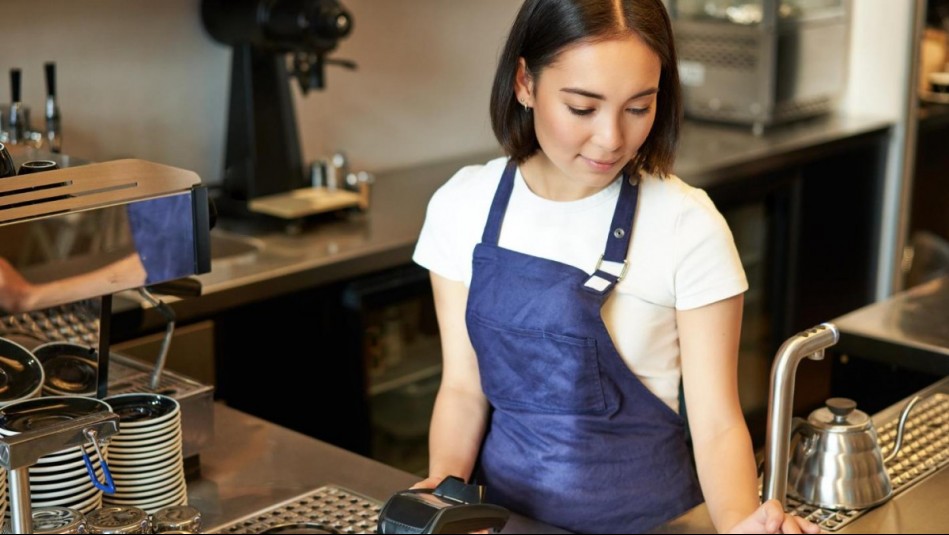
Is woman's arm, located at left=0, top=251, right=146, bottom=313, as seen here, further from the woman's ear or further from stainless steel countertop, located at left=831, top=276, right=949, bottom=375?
stainless steel countertop, located at left=831, top=276, right=949, bottom=375

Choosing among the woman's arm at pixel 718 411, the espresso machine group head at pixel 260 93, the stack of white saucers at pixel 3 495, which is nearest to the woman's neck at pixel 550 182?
the woman's arm at pixel 718 411

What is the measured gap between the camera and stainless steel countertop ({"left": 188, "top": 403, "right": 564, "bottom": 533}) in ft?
5.08

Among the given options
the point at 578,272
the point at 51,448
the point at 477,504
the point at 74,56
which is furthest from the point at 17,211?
the point at 74,56

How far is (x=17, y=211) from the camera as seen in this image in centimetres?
129

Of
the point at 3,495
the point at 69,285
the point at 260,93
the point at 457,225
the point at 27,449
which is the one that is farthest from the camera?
the point at 260,93

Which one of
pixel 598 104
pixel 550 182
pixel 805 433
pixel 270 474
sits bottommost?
pixel 270 474

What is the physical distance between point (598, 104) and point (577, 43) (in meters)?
0.08

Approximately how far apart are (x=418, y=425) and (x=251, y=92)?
2.97 ft

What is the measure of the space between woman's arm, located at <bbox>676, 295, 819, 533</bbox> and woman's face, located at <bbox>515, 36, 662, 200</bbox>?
22 cm

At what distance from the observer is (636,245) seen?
1583 millimetres

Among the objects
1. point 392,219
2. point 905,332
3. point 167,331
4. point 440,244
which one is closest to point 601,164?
point 440,244

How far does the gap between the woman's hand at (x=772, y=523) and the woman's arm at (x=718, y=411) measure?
6.7 inches

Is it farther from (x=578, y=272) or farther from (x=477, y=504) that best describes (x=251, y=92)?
(x=477, y=504)

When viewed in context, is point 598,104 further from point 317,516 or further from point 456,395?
point 317,516
